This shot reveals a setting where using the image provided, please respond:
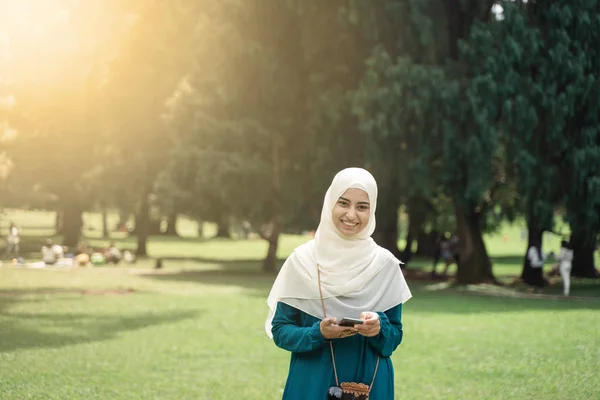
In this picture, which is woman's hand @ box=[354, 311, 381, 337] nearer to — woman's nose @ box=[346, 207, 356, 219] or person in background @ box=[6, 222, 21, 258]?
woman's nose @ box=[346, 207, 356, 219]

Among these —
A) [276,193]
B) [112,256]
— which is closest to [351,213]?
[276,193]

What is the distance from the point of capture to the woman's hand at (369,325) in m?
3.96

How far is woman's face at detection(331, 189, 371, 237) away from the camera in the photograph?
4160mm

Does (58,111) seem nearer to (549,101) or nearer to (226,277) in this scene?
(226,277)

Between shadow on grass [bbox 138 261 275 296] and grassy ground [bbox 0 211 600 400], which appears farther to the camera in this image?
shadow on grass [bbox 138 261 275 296]

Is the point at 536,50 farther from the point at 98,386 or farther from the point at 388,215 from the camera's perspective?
the point at 98,386

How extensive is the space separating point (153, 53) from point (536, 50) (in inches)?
639

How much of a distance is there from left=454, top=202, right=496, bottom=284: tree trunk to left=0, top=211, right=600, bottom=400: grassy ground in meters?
2.09

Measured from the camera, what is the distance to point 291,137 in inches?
1156

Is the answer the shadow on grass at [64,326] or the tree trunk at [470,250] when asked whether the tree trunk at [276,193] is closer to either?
the tree trunk at [470,250]

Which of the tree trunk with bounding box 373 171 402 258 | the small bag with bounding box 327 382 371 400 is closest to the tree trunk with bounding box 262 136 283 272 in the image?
the tree trunk with bounding box 373 171 402 258

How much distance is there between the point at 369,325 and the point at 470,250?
23.1 metres

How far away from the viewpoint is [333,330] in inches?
156

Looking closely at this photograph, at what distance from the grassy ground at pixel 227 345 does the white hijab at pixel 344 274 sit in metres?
5.63
